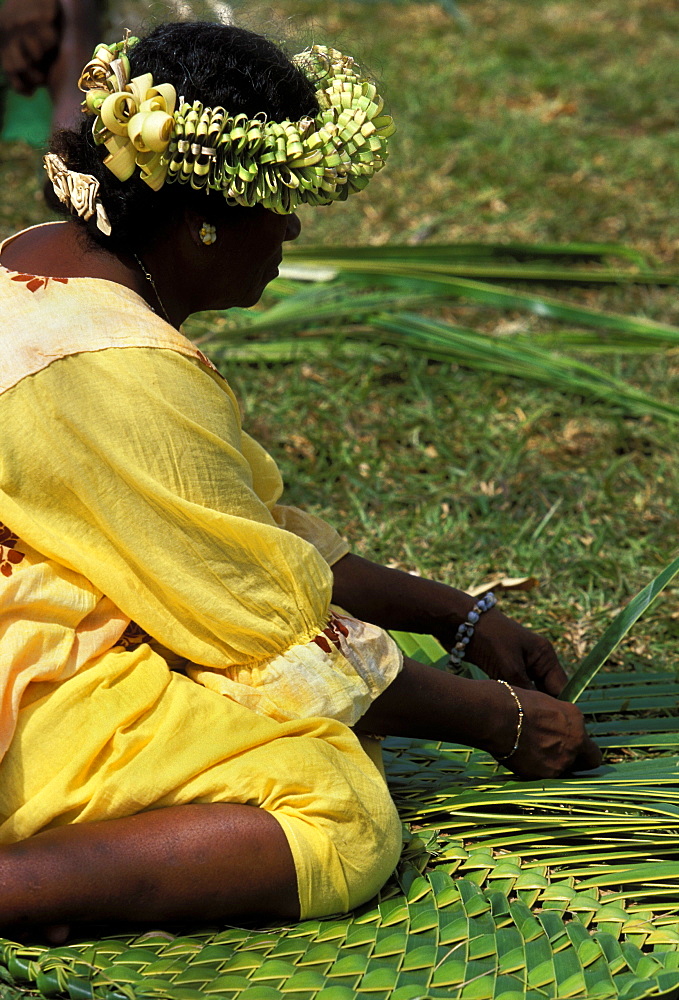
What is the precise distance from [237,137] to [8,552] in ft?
2.21

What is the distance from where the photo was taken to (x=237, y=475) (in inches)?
65.3

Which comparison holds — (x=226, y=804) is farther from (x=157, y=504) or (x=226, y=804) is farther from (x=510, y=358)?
(x=510, y=358)

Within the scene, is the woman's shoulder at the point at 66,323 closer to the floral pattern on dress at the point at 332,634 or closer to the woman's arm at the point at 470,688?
the floral pattern on dress at the point at 332,634

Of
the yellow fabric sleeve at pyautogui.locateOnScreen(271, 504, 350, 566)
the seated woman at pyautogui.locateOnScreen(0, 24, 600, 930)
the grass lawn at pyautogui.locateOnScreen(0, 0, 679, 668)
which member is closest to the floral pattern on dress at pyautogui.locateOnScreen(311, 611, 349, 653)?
the seated woman at pyautogui.locateOnScreen(0, 24, 600, 930)

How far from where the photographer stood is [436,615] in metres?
2.18

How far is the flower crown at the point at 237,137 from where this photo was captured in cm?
160

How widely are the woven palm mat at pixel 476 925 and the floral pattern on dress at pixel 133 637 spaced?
16.2 inches

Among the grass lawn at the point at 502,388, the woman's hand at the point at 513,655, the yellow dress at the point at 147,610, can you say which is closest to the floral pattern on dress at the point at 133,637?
the yellow dress at the point at 147,610

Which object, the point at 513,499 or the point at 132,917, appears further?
the point at 513,499

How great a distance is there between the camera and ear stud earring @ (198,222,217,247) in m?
1.69

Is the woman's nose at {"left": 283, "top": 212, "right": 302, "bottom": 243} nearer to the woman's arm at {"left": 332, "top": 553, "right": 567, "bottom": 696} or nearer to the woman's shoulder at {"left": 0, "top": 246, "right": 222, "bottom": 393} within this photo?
the woman's shoulder at {"left": 0, "top": 246, "right": 222, "bottom": 393}

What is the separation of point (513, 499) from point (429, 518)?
27cm

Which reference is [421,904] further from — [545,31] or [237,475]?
[545,31]

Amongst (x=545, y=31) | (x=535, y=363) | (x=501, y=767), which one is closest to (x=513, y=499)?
(x=535, y=363)
